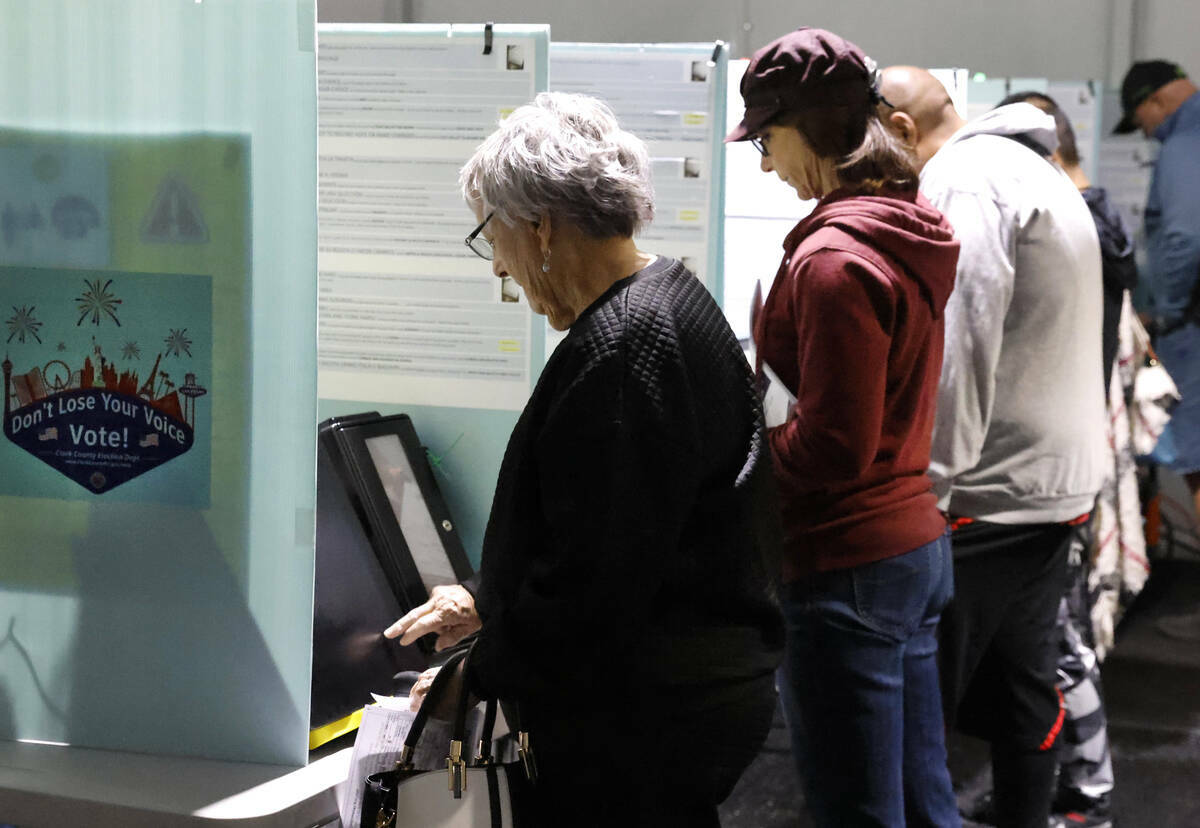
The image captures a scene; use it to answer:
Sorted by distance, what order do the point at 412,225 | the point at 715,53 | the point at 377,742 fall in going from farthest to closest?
the point at 715,53
the point at 412,225
the point at 377,742

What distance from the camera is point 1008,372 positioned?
7.32ft

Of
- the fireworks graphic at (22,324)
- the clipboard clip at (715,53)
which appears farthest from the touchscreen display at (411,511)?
the clipboard clip at (715,53)

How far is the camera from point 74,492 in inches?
59.1

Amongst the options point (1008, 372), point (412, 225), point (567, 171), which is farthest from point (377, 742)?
point (1008, 372)

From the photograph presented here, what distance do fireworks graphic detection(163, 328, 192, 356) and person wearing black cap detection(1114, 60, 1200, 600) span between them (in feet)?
12.5

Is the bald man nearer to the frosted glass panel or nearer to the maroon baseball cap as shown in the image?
the maroon baseball cap

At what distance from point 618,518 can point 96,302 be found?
679 millimetres

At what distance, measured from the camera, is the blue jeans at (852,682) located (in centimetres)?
178

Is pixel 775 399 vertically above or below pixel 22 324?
below

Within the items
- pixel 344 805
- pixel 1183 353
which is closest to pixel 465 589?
pixel 344 805

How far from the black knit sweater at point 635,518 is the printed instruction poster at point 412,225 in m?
0.79

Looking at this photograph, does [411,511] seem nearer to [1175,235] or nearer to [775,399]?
[775,399]

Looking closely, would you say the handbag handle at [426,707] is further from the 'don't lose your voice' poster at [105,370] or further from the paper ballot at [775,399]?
the paper ballot at [775,399]

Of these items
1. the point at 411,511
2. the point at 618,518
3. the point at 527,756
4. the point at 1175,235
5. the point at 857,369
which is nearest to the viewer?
the point at 618,518
